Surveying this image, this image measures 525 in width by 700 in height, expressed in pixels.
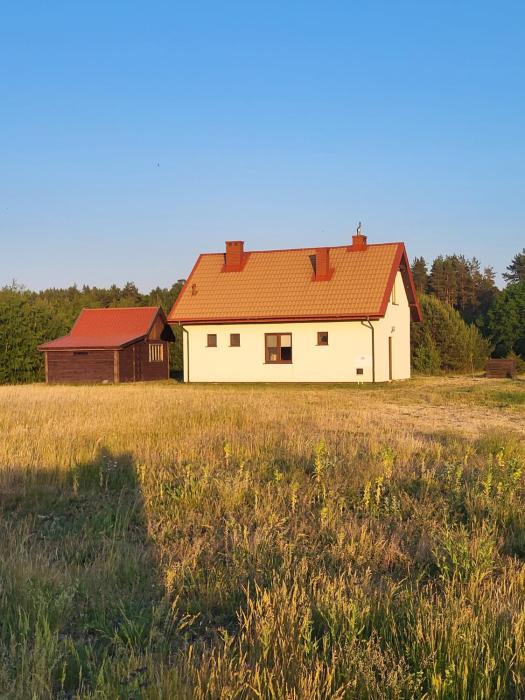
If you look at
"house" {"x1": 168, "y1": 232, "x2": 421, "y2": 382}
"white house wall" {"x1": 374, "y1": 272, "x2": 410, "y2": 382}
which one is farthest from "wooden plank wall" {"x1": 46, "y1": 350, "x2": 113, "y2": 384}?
"white house wall" {"x1": 374, "y1": 272, "x2": 410, "y2": 382}

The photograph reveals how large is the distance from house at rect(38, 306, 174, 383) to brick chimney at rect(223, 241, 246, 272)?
17.6ft

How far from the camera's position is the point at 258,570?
466 centimetres

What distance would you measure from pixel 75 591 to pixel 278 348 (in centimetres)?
2773

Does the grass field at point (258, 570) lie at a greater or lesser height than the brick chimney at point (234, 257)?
lesser

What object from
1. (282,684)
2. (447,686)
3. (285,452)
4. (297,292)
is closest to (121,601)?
(282,684)

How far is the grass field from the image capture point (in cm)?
325

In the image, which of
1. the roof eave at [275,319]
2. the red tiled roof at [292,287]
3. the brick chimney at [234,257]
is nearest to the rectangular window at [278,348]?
the roof eave at [275,319]

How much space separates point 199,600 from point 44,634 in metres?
0.99

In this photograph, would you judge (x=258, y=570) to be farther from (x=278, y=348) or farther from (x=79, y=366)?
(x=79, y=366)

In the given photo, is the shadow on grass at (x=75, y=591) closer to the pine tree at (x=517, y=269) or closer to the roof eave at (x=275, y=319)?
the roof eave at (x=275, y=319)

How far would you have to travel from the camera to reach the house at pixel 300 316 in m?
30.5

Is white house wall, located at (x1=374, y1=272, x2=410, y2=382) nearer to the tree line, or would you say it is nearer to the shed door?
the tree line

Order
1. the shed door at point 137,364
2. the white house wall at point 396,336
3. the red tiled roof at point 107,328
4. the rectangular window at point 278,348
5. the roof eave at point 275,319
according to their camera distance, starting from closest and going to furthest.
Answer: the roof eave at point 275,319
the white house wall at point 396,336
the rectangular window at point 278,348
the red tiled roof at point 107,328
the shed door at point 137,364

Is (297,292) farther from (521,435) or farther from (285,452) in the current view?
(285,452)
